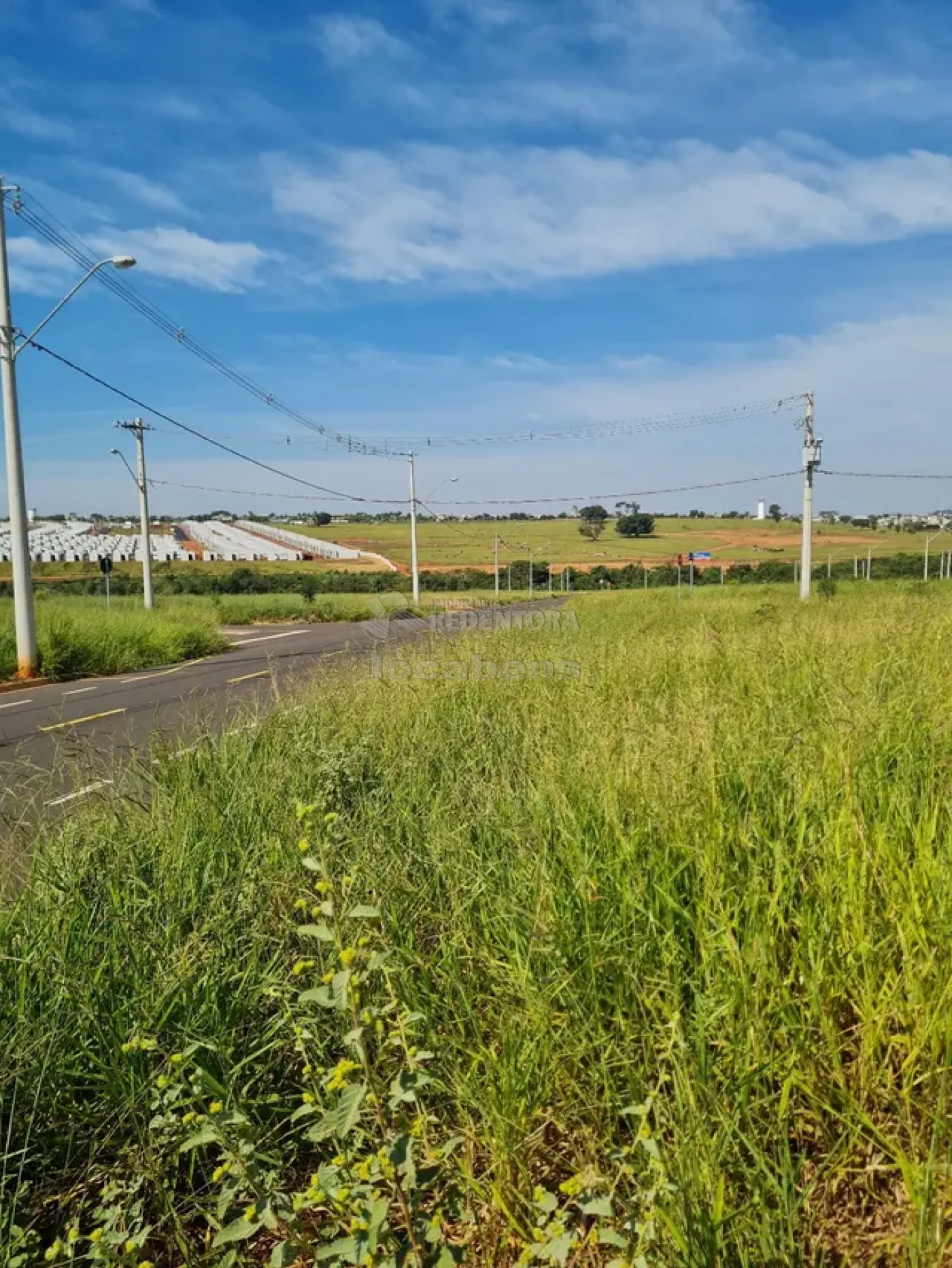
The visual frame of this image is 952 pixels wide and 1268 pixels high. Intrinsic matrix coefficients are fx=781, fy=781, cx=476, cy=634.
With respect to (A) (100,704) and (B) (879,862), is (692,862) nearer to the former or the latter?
(B) (879,862)

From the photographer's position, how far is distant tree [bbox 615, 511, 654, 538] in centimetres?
10288

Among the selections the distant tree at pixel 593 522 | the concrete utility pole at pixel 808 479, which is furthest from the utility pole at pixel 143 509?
the distant tree at pixel 593 522

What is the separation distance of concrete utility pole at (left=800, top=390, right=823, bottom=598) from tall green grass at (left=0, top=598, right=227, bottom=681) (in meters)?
21.0

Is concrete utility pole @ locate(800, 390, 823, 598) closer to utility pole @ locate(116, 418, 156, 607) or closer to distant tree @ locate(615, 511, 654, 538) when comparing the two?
utility pole @ locate(116, 418, 156, 607)

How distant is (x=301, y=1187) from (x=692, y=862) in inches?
58.1

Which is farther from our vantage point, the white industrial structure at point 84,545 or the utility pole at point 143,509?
the white industrial structure at point 84,545

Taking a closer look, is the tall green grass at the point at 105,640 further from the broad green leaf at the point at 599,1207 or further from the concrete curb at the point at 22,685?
the broad green leaf at the point at 599,1207

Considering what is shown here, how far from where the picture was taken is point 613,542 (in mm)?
97500

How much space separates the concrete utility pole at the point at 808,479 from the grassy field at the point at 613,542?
121ft

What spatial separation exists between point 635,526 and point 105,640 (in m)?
91.3

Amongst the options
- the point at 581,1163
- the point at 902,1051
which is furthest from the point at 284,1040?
the point at 902,1051

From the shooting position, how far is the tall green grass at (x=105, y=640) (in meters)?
17.0

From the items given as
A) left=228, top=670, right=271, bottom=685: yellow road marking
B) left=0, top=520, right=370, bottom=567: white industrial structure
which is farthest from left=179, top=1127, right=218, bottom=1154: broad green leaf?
left=0, top=520, right=370, bottom=567: white industrial structure

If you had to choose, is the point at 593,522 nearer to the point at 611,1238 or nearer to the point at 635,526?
the point at 635,526
